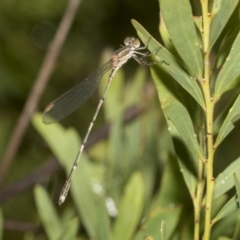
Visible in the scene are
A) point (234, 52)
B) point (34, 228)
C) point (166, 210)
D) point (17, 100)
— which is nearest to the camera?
point (234, 52)

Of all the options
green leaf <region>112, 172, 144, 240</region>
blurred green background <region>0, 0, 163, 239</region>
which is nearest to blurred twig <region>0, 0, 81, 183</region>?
blurred green background <region>0, 0, 163, 239</region>

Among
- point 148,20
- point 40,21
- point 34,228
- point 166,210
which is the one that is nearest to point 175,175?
point 166,210

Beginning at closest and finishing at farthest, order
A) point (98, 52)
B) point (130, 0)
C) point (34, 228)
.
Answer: point (34, 228), point (130, 0), point (98, 52)

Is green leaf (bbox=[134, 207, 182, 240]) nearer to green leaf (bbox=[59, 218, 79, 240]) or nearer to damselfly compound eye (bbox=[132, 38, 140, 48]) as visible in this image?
green leaf (bbox=[59, 218, 79, 240])

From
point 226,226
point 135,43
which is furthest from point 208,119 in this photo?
point 135,43

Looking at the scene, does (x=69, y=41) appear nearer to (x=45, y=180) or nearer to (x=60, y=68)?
(x=60, y=68)

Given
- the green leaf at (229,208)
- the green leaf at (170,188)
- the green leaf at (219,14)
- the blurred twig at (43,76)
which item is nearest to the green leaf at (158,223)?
the green leaf at (170,188)

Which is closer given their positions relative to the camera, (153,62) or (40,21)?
(153,62)

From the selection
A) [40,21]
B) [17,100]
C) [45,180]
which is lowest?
[45,180]
